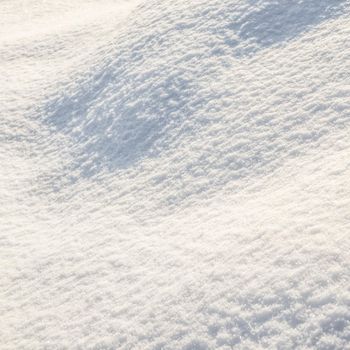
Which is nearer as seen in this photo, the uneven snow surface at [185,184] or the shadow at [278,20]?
the uneven snow surface at [185,184]

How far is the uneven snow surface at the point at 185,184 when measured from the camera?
11.2ft

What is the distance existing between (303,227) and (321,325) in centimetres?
91

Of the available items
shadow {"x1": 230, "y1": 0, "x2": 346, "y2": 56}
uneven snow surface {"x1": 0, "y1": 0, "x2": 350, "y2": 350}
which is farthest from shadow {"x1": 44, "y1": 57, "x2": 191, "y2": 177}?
shadow {"x1": 230, "y1": 0, "x2": 346, "y2": 56}

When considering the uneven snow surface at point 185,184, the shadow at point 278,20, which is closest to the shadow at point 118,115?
the uneven snow surface at point 185,184

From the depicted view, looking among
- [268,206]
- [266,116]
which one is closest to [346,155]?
[268,206]

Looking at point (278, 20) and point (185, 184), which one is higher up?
point (278, 20)

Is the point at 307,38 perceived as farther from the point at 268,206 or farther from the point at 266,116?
the point at 268,206

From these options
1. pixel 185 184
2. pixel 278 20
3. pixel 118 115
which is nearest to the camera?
pixel 185 184

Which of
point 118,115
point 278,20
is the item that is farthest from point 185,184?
point 278,20

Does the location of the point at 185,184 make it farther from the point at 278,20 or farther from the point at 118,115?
the point at 278,20

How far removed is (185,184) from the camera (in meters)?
5.11

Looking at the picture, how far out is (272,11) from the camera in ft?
22.5

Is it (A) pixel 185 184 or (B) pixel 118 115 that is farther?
(B) pixel 118 115

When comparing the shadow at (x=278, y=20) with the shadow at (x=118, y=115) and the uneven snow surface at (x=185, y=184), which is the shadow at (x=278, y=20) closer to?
the uneven snow surface at (x=185, y=184)
